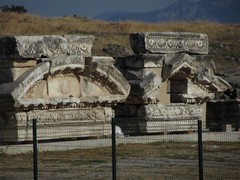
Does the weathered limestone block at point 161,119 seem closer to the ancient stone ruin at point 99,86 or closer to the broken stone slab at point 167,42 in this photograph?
the ancient stone ruin at point 99,86

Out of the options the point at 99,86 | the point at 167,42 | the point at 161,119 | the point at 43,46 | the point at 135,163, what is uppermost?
the point at 167,42

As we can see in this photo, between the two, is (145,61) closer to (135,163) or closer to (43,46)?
(43,46)

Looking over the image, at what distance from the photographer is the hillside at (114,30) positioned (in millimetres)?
54156

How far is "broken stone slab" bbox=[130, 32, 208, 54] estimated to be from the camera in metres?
31.7

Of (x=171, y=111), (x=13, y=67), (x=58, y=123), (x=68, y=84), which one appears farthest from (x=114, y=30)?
(x=13, y=67)

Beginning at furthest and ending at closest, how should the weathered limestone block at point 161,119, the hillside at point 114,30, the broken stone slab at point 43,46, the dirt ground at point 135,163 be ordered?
the hillside at point 114,30 → the weathered limestone block at point 161,119 → the broken stone slab at point 43,46 → the dirt ground at point 135,163

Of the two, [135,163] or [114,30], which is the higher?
[114,30]

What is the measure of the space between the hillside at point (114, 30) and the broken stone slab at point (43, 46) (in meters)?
22.1

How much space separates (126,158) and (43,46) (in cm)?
570

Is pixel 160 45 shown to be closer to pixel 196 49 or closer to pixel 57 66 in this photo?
pixel 196 49

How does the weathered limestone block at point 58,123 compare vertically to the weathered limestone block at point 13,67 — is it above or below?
below

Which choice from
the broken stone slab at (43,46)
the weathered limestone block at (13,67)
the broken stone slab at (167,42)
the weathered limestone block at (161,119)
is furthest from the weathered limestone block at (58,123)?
the broken stone slab at (167,42)

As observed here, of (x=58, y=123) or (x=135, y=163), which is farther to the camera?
(x=58, y=123)

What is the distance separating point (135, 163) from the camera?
22.9m
